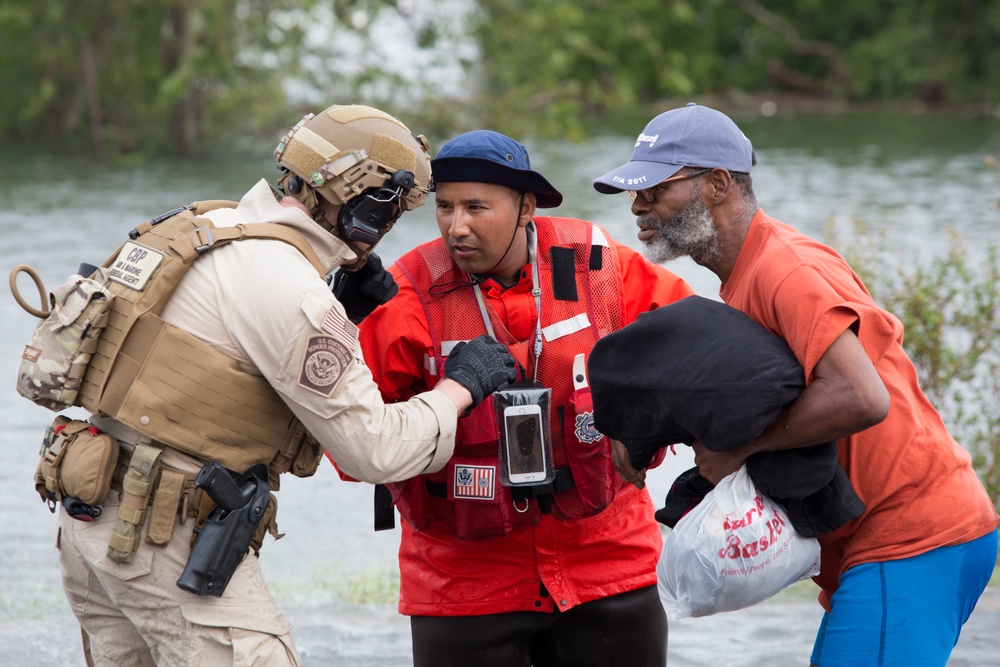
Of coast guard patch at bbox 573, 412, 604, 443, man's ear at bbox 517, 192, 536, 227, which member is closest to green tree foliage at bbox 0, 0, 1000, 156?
man's ear at bbox 517, 192, 536, 227

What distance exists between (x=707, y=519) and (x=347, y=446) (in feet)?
3.04

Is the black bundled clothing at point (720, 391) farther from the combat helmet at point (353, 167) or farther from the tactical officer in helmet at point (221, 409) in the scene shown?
the combat helmet at point (353, 167)

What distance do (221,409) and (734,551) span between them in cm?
133

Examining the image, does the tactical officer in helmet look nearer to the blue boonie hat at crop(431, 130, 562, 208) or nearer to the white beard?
the blue boonie hat at crop(431, 130, 562, 208)

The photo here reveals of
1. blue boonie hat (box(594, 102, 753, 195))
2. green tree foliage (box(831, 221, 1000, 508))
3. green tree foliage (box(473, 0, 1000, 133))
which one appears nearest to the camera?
blue boonie hat (box(594, 102, 753, 195))

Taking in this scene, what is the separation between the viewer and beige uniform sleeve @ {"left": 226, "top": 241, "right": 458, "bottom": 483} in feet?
9.68

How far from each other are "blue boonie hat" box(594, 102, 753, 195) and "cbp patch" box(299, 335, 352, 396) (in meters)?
0.87

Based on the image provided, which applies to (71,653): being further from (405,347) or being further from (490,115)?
(490,115)

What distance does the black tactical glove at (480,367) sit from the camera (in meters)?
3.31

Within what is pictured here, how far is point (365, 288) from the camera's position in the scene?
11.7ft

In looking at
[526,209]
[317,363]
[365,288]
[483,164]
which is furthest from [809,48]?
[317,363]

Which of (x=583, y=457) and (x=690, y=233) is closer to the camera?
(x=690, y=233)

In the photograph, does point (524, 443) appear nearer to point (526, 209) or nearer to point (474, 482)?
point (474, 482)

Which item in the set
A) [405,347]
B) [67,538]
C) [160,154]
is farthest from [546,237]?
[160,154]
